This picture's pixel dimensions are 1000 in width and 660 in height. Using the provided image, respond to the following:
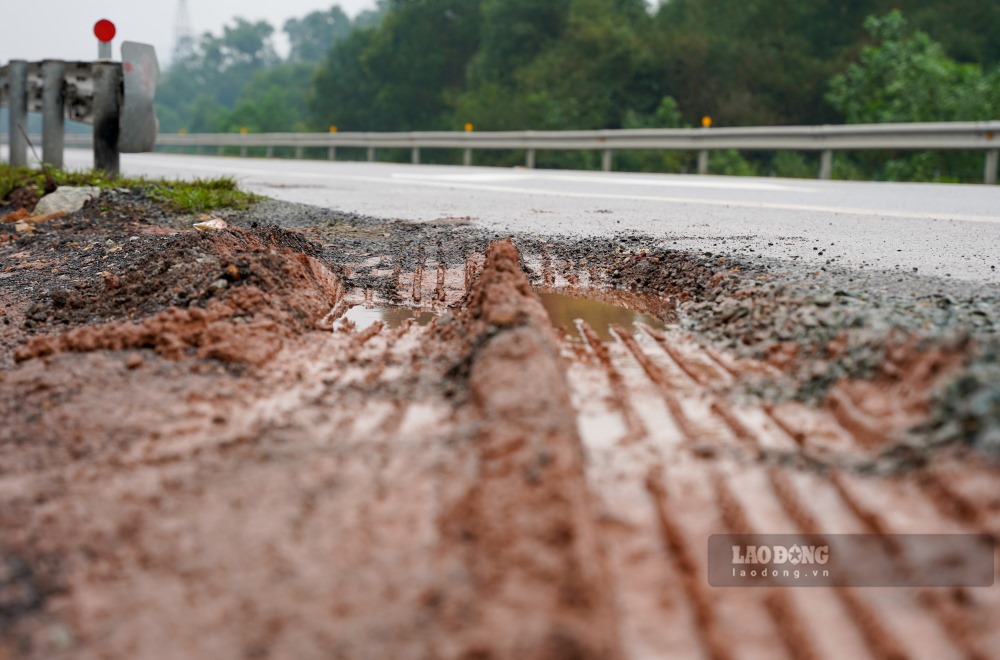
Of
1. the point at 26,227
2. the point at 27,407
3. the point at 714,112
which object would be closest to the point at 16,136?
the point at 26,227

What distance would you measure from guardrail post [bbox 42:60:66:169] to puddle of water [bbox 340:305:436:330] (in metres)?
6.71

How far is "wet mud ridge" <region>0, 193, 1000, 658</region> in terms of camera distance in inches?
69.6

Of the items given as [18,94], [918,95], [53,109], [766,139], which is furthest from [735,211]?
[918,95]

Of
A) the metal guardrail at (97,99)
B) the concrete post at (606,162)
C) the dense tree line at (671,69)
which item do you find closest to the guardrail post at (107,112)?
the metal guardrail at (97,99)

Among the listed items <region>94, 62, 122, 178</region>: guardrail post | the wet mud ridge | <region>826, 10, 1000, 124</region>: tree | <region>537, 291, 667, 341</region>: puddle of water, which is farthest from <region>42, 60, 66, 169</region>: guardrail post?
<region>826, 10, 1000, 124</region>: tree

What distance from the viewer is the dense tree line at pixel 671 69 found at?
21.5 meters

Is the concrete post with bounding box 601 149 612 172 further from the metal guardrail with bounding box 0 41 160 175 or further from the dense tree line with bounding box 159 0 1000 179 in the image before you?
the metal guardrail with bounding box 0 41 160 175

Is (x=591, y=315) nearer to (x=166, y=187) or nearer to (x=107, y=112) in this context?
(x=166, y=187)

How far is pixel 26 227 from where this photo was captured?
7.13 meters

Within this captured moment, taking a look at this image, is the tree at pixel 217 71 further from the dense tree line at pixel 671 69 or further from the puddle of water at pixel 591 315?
the puddle of water at pixel 591 315

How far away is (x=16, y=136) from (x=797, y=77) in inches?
925

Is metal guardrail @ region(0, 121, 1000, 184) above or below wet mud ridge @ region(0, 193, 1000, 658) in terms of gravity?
above

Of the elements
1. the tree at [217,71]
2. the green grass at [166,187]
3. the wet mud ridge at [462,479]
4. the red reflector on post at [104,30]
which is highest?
the tree at [217,71]

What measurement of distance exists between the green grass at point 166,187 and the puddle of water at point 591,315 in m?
3.87
